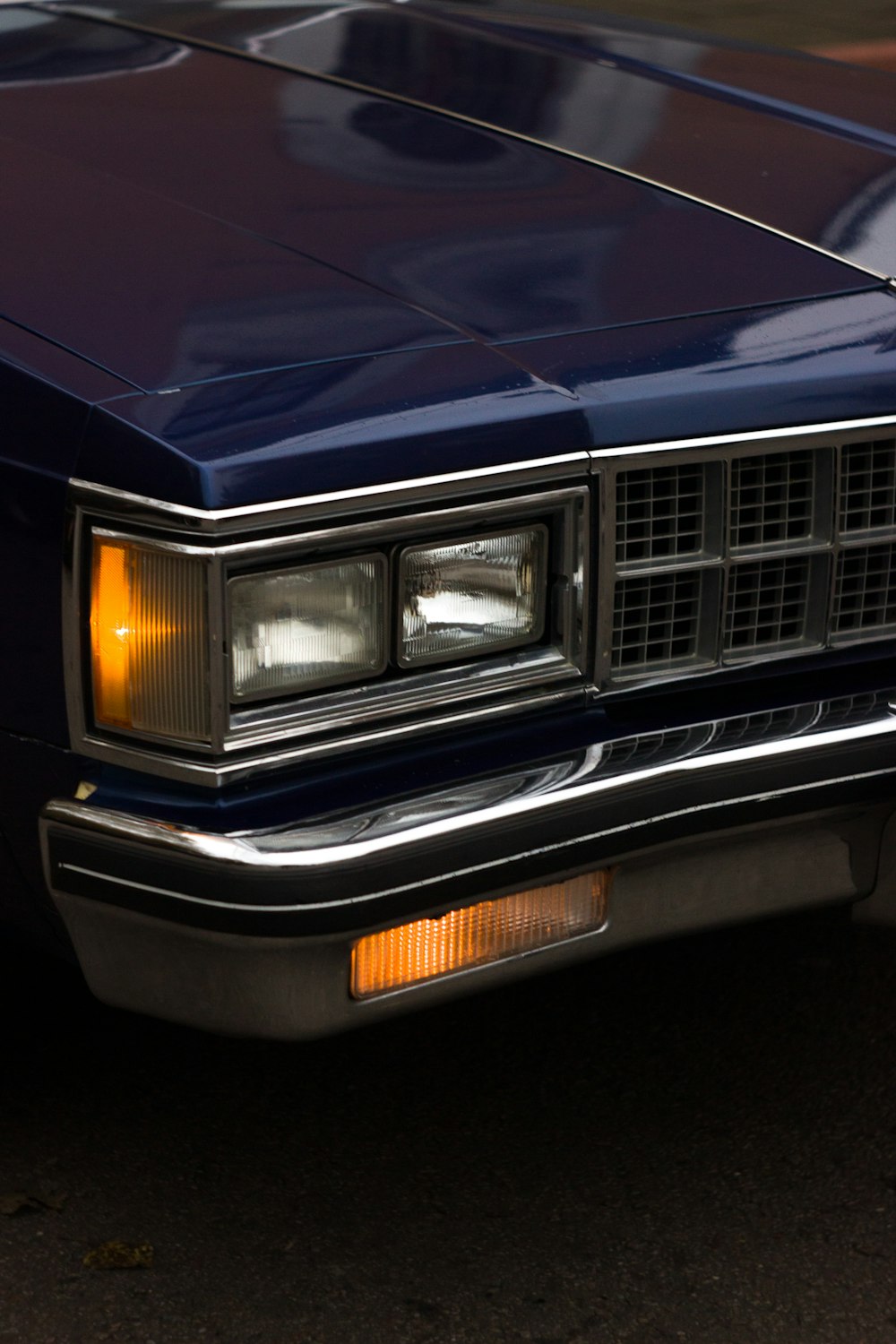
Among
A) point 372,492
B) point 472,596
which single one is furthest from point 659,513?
point 372,492

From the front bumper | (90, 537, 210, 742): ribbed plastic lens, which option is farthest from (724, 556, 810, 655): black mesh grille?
(90, 537, 210, 742): ribbed plastic lens

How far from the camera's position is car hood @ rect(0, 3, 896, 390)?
1.99 m

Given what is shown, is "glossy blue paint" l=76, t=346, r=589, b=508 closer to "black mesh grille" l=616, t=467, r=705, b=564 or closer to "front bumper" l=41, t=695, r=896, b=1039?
"black mesh grille" l=616, t=467, r=705, b=564

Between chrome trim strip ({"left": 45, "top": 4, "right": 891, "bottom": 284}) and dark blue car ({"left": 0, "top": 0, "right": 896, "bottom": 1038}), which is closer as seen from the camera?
dark blue car ({"left": 0, "top": 0, "right": 896, "bottom": 1038})

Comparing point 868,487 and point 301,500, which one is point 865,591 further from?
point 301,500

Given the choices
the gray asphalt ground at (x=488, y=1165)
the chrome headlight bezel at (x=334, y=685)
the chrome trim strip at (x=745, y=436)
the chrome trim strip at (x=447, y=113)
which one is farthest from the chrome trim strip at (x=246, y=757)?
the chrome trim strip at (x=447, y=113)

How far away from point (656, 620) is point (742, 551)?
135 mm

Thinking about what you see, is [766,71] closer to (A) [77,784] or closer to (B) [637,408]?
(B) [637,408]

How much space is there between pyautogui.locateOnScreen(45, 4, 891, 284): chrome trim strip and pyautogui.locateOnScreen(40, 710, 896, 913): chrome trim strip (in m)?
0.70

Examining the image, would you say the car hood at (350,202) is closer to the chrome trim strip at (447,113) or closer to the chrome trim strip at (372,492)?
the chrome trim strip at (447,113)

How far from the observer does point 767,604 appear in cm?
217

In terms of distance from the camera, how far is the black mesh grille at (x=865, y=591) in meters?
2.20

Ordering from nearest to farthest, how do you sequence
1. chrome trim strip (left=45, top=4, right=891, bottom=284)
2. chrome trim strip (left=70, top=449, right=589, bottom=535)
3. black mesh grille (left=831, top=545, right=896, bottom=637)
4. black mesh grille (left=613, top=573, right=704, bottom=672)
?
chrome trim strip (left=70, top=449, right=589, bottom=535)
black mesh grille (left=613, top=573, right=704, bottom=672)
black mesh grille (left=831, top=545, right=896, bottom=637)
chrome trim strip (left=45, top=4, right=891, bottom=284)

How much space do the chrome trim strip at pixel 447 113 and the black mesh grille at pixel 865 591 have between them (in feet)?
1.24
